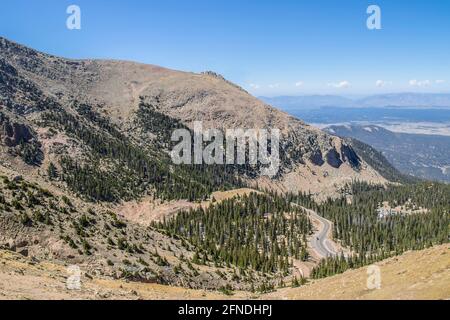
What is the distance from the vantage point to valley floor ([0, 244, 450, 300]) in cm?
3897

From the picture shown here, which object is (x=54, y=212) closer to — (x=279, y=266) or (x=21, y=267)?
(x=21, y=267)

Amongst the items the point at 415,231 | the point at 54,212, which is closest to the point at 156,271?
the point at 54,212

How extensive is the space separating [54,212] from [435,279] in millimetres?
67860

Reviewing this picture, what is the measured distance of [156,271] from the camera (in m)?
76.8

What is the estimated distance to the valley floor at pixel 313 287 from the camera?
3897 cm

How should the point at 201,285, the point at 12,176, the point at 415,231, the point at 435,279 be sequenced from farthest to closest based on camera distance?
the point at 415,231 < the point at 12,176 < the point at 201,285 < the point at 435,279

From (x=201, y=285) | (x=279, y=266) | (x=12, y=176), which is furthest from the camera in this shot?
(x=279, y=266)

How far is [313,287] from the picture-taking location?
57094 mm

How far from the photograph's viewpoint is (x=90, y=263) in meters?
71.9

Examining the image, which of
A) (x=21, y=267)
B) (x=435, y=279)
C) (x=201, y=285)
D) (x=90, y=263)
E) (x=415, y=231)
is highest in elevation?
(x=435, y=279)
